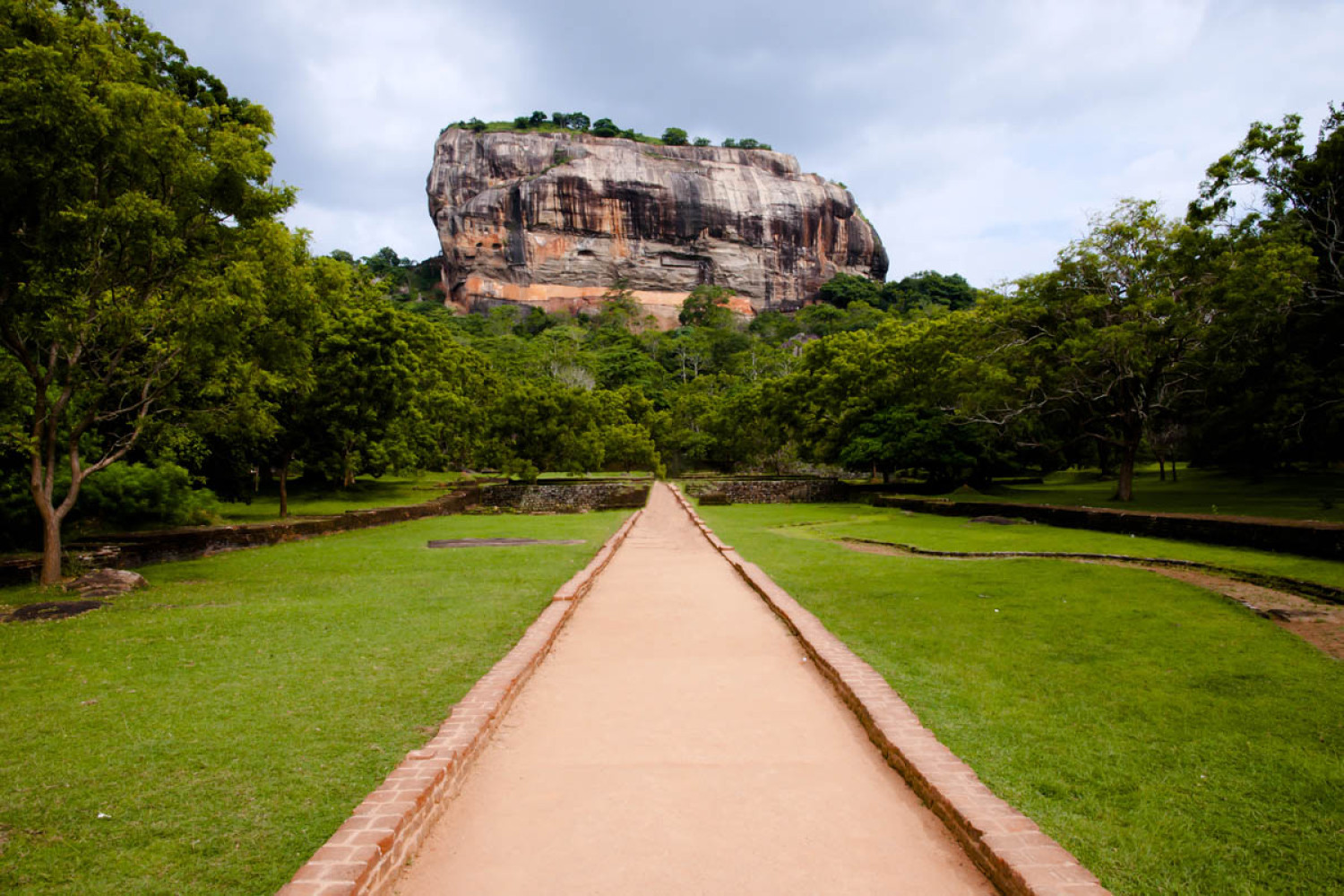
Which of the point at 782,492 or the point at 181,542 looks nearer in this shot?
the point at 181,542

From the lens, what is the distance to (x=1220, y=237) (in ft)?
62.4

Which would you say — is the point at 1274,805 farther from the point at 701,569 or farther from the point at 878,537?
the point at 878,537

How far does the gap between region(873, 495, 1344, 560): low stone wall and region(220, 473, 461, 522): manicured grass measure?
1956 centimetres

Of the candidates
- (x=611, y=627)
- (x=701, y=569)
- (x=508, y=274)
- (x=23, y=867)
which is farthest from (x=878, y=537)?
(x=508, y=274)

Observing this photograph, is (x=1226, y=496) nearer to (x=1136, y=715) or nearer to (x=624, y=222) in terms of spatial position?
(x=1136, y=715)

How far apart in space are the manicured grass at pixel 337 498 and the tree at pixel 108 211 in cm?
934

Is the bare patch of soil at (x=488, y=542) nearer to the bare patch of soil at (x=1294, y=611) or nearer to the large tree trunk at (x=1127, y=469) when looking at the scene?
the bare patch of soil at (x=1294, y=611)

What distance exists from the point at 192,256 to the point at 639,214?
105272mm

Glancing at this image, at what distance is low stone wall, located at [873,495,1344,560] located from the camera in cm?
1031

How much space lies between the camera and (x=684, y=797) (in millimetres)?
3557

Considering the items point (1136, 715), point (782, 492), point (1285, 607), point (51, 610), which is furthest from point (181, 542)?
point (782, 492)

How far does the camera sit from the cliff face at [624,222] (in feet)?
348

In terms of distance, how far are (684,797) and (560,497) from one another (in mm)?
31564

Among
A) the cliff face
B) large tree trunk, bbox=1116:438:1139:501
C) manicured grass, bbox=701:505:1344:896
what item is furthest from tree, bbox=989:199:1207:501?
the cliff face
